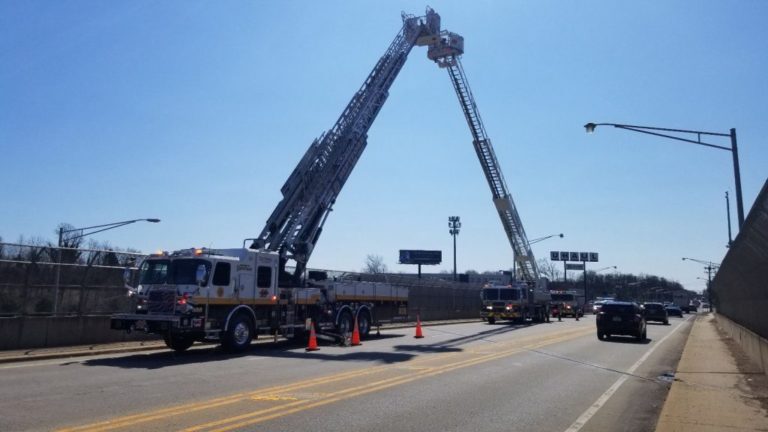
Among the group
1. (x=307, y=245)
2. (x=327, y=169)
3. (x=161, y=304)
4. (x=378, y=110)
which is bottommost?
(x=161, y=304)

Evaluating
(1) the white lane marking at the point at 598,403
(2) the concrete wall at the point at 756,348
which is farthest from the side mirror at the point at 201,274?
(2) the concrete wall at the point at 756,348

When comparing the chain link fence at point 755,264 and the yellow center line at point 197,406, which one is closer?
the yellow center line at point 197,406

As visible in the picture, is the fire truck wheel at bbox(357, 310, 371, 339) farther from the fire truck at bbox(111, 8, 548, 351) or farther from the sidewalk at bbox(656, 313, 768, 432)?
the sidewalk at bbox(656, 313, 768, 432)

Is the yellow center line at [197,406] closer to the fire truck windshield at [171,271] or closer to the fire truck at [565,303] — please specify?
the fire truck windshield at [171,271]

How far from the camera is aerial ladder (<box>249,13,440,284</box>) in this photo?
Result: 75.8ft

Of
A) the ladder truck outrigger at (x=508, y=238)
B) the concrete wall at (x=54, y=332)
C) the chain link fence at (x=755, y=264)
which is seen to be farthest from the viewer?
the ladder truck outrigger at (x=508, y=238)

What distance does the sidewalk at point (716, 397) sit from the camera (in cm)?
909

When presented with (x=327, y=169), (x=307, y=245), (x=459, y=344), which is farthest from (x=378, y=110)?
(x=459, y=344)

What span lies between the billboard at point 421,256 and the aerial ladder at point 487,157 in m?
65.6

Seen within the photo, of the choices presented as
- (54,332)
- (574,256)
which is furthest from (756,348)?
(574,256)

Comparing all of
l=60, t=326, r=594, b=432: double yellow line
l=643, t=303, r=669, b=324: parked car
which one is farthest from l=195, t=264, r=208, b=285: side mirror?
l=643, t=303, r=669, b=324: parked car

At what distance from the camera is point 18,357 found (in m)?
15.9

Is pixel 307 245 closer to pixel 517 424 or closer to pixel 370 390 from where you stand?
pixel 370 390

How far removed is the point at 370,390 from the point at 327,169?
14.0 metres
